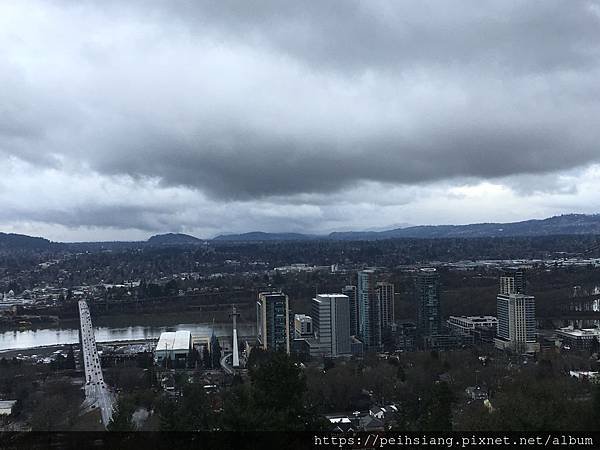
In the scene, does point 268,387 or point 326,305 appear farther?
point 326,305

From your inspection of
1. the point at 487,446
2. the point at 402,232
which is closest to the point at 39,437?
the point at 487,446

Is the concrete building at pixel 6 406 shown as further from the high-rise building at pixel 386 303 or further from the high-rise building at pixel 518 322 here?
the high-rise building at pixel 518 322

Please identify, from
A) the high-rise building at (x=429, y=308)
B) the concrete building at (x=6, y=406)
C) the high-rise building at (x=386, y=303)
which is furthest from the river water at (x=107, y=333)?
the concrete building at (x=6, y=406)

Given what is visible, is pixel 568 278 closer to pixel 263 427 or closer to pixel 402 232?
pixel 263 427

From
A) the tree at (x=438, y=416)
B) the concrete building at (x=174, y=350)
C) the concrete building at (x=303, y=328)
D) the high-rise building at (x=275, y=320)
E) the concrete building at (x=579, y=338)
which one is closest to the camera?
the tree at (x=438, y=416)

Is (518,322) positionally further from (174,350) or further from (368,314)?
(174,350)
